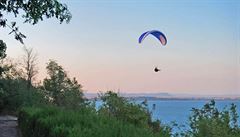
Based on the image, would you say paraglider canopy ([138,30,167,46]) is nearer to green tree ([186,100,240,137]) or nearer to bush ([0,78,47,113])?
green tree ([186,100,240,137])

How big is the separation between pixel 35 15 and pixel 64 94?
19.7 metres

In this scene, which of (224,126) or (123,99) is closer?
(224,126)

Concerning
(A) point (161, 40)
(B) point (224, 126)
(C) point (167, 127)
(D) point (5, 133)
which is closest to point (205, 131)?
Result: (B) point (224, 126)

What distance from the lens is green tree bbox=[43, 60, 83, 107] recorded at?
30.0 meters

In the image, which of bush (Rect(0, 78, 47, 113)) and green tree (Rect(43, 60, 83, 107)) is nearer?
green tree (Rect(43, 60, 83, 107))

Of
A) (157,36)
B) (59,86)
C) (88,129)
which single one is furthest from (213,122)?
(59,86)

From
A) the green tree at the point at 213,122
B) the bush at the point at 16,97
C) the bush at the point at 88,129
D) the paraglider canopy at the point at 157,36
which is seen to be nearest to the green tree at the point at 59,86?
the bush at the point at 16,97

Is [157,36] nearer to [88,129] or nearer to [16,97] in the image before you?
[88,129]

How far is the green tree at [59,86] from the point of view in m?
30.0

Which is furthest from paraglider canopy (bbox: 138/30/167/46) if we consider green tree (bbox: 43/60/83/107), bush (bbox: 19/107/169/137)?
green tree (bbox: 43/60/83/107)

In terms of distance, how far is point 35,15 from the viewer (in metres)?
11.7

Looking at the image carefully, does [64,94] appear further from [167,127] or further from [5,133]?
[167,127]

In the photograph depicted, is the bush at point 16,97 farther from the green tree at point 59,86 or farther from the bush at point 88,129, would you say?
the bush at point 88,129

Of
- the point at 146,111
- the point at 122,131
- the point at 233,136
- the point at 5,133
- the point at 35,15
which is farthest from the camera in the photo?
the point at 5,133
